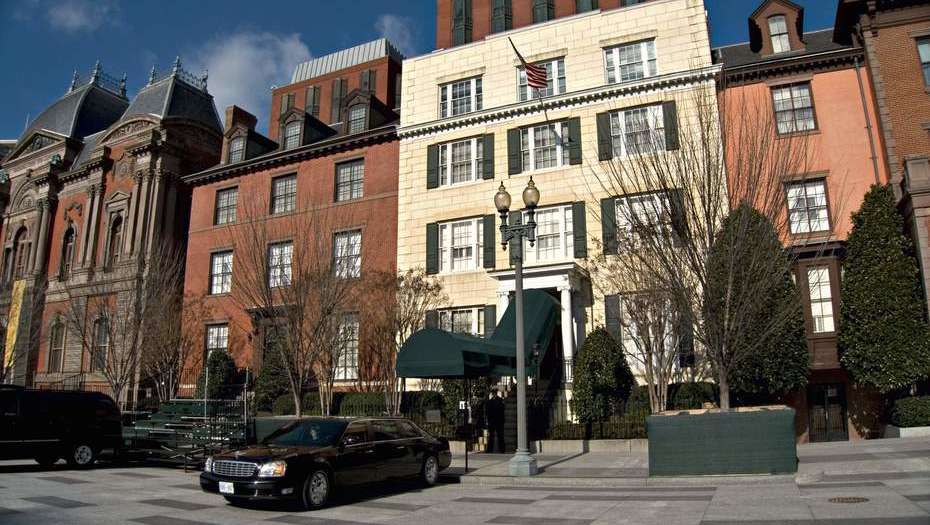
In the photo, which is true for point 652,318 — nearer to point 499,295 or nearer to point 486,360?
point 486,360

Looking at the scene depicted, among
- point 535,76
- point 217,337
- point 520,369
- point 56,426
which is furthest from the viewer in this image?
point 217,337

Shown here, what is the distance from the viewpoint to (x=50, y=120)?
4531cm

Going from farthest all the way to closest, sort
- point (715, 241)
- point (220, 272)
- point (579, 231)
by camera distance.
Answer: point (220, 272), point (579, 231), point (715, 241)

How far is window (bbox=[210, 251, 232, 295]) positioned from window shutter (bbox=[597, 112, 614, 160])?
1856 centimetres

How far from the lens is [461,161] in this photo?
26.7 meters

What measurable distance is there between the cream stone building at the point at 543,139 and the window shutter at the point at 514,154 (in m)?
0.04

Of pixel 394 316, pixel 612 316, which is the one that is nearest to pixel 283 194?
pixel 394 316

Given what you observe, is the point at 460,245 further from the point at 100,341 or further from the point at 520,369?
the point at 100,341

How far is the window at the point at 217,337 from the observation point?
30.7 metres

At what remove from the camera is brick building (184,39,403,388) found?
2711 centimetres

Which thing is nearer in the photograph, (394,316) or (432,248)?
(394,316)

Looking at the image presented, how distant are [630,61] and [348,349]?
15.8 m

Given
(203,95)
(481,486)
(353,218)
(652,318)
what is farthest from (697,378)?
(203,95)

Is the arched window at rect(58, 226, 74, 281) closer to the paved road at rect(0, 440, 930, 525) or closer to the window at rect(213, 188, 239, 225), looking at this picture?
the window at rect(213, 188, 239, 225)
